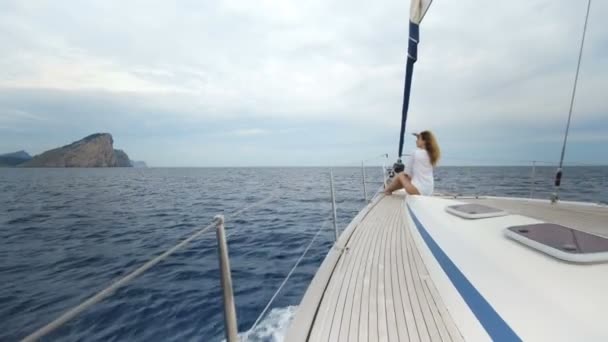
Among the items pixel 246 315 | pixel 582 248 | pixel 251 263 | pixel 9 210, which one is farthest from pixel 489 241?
pixel 9 210

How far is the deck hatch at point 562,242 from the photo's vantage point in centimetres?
94

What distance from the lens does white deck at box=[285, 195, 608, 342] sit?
808mm

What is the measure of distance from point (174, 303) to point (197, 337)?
0.66 metres

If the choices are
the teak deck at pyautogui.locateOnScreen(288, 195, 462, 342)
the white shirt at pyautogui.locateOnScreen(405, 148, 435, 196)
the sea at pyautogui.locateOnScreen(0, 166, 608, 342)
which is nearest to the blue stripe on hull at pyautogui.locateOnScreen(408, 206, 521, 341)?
the teak deck at pyautogui.locateOnScreen(288, 195, 462, 342)

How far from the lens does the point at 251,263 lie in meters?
3.72

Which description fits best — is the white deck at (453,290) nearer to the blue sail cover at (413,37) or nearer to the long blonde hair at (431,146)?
the long blonde hair at (431,146)

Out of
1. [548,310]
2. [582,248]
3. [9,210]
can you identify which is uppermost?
[582,248]

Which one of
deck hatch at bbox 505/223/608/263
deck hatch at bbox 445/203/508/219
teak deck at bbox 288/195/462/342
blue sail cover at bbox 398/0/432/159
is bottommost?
teak deck at bbox 288/195/462/342

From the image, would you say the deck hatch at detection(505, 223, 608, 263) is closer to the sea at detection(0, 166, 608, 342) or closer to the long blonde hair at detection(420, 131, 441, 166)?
the sea at detection(0, 166, 608, 342)

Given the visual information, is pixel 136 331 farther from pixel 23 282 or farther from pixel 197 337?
pixel 23 282

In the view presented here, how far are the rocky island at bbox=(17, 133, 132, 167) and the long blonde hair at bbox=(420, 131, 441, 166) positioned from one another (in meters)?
120

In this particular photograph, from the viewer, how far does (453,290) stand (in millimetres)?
1213

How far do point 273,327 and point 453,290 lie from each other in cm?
170

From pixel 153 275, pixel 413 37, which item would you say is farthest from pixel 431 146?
pixel 153 275
